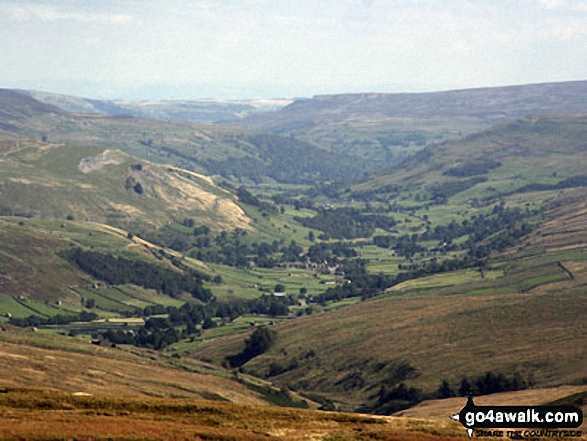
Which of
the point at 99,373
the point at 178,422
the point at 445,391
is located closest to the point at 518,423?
the point at 178,422

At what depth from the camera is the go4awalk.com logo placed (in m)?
89.8

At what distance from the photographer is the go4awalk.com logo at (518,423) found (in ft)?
294

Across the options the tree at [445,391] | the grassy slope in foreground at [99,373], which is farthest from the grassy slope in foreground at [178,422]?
the tree at [445,391]

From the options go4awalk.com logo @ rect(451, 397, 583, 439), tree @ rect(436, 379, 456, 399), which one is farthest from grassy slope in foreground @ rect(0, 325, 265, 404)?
go4awalk.com logo @ rect(451, 397, 583, 439)

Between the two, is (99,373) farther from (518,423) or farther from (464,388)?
(518,423)

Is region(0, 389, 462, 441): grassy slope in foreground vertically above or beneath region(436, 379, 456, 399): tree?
above

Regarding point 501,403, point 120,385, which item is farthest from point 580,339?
point 120,385

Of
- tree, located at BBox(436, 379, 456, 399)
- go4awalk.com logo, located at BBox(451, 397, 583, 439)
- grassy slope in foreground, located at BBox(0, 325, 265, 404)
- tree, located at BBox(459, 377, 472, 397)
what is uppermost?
go4awalk.com logo, located at BBox(451, 397, 583, 439)

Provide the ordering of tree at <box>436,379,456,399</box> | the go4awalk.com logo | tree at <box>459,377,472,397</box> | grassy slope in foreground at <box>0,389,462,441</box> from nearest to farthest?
grassy slope in foreground at <box>0,389,462,441</box> → the go4awalk.com logo → tree at <box>459,377,472,397</box> → tree at <box>436,379,456,399</box>

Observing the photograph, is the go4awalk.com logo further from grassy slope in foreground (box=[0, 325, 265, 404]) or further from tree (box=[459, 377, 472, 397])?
tree (box=[459, 377, 472, 397])

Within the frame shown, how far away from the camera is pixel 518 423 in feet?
296

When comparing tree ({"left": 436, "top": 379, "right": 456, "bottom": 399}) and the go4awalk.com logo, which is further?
tree ({"left": 436, "top": 379, "right": 456, "bottom": 399})

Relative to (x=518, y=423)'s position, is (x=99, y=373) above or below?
below

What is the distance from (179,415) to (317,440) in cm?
1749
